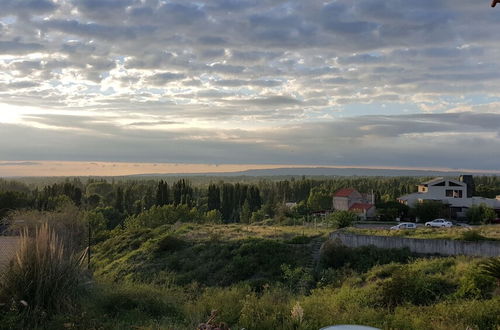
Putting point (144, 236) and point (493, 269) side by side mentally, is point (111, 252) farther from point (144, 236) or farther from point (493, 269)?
point (493, 269)

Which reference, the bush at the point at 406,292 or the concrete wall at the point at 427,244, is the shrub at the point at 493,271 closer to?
the bush at the point at 406,292

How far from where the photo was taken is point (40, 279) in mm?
5852

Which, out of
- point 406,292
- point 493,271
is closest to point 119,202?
point 406,292

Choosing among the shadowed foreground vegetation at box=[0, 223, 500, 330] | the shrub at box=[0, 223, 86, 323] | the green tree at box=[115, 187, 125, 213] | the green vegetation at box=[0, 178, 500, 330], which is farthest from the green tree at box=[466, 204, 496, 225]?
the green tree at box=[115, 187, 125, 213]

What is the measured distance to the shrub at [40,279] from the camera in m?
5.80

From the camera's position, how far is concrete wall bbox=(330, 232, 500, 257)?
20562mm

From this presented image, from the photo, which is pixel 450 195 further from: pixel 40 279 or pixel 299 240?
pixel 40 279

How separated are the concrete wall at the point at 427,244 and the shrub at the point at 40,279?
20187 mm

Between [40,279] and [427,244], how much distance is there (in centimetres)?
2082

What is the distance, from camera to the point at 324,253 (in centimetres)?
2428

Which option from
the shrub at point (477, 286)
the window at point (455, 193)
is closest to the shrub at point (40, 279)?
the shrub at point (477, 286)

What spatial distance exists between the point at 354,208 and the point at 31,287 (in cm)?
4500

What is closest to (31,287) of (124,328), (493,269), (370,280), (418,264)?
(124,328)

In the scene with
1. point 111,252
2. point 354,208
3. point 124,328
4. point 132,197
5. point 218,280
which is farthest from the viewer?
point 132,197
